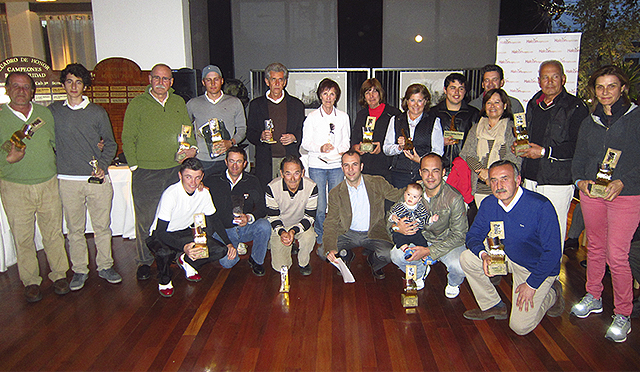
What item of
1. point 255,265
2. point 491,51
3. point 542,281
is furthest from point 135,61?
point 491,51

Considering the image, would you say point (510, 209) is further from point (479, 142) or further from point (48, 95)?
point (48, 95)

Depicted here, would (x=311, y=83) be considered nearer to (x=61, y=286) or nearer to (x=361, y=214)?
(x=361, y=214)

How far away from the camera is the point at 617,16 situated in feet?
22.1

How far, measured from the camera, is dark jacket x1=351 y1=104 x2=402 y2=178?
4023 millimetres

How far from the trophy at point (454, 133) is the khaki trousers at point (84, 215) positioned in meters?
3.00

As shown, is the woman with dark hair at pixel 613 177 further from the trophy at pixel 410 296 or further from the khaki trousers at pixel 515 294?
the trophy at pixel 410 296

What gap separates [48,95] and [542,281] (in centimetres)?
621

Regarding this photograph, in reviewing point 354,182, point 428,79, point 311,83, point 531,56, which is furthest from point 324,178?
point 428,79

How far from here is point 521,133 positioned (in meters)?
3.22

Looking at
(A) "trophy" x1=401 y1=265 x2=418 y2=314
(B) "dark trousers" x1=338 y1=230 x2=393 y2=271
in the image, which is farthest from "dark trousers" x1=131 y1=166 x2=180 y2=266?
(A) "trophy" x1=401 y1=265 x2=418 y2=314

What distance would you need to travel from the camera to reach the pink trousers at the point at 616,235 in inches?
108

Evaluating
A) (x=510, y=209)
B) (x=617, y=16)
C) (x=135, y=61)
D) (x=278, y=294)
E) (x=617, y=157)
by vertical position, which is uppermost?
(x=617, y=16)

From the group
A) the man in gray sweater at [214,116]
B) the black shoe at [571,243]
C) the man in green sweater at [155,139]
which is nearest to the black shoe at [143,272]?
the man in green sweater at [155,139]

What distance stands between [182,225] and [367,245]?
1.64 meters
